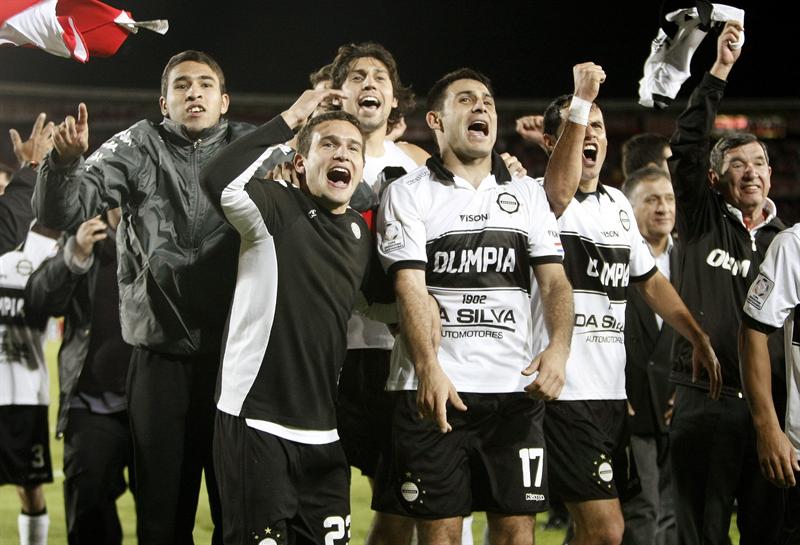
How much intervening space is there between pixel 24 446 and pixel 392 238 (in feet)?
10.6

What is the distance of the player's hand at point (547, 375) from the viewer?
11.1ft

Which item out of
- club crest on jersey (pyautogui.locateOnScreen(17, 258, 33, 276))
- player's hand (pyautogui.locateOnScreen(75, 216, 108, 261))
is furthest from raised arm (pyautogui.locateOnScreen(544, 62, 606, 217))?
club crest on jersey (pyautogui.locateOnScreen(17, 258, 33, 276))

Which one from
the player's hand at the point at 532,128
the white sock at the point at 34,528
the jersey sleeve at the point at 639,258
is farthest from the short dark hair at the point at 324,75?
the white sock at the point at 34,528

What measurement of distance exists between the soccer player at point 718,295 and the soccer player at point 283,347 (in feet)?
5.51

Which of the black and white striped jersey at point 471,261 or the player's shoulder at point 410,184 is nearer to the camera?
the black and white striped jersey at point 471,261

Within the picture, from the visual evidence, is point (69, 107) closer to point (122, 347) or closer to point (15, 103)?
point (15, 103)

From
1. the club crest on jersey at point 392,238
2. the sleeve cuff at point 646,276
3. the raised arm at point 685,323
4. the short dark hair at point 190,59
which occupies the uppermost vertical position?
the short dark hair at point 190,59

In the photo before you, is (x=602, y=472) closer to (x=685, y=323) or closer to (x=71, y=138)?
(x=685, y=323)

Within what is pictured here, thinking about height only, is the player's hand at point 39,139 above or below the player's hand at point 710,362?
above

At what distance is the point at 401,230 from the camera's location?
11.5 feet

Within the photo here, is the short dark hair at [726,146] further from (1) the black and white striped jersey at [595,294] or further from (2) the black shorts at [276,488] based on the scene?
(2) the black shorts at [276,488]

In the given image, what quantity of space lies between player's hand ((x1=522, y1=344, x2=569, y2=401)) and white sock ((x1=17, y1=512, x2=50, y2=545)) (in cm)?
329

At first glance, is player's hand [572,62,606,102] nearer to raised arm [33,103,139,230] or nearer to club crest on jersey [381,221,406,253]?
club crest on jersey [381,221,406,253]

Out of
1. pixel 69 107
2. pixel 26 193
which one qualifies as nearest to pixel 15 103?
pixel 69 107
